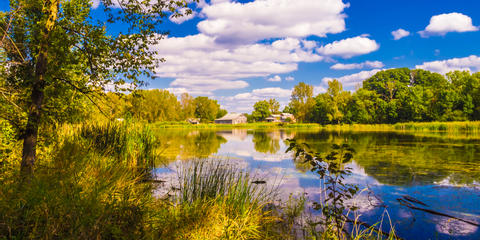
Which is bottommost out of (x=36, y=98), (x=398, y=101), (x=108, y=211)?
(x=108, y=211)

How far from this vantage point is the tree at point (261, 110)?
100625mm

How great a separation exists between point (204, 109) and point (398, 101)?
215 feet

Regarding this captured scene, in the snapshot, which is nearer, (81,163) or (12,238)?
(12,238)

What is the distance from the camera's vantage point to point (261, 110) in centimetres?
10050

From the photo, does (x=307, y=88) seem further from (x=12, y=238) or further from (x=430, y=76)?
(x=12, y=238)

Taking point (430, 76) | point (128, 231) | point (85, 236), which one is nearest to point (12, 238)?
point (85, 236)

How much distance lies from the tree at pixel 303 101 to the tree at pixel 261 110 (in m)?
20.6

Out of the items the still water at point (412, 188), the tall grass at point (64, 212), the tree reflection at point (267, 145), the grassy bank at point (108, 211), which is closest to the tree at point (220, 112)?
the tree reflection at point (267, 145)

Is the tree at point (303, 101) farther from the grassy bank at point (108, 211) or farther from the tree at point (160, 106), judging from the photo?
the grassy bank at point (108, 211)

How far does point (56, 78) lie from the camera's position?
446 centimetres

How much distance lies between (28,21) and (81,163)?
2839mm

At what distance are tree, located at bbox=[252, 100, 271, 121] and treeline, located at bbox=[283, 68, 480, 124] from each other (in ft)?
69.6

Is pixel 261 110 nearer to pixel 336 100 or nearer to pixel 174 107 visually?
pixel 174 107

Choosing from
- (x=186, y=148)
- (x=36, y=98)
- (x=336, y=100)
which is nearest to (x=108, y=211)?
(x=36, y=98)
